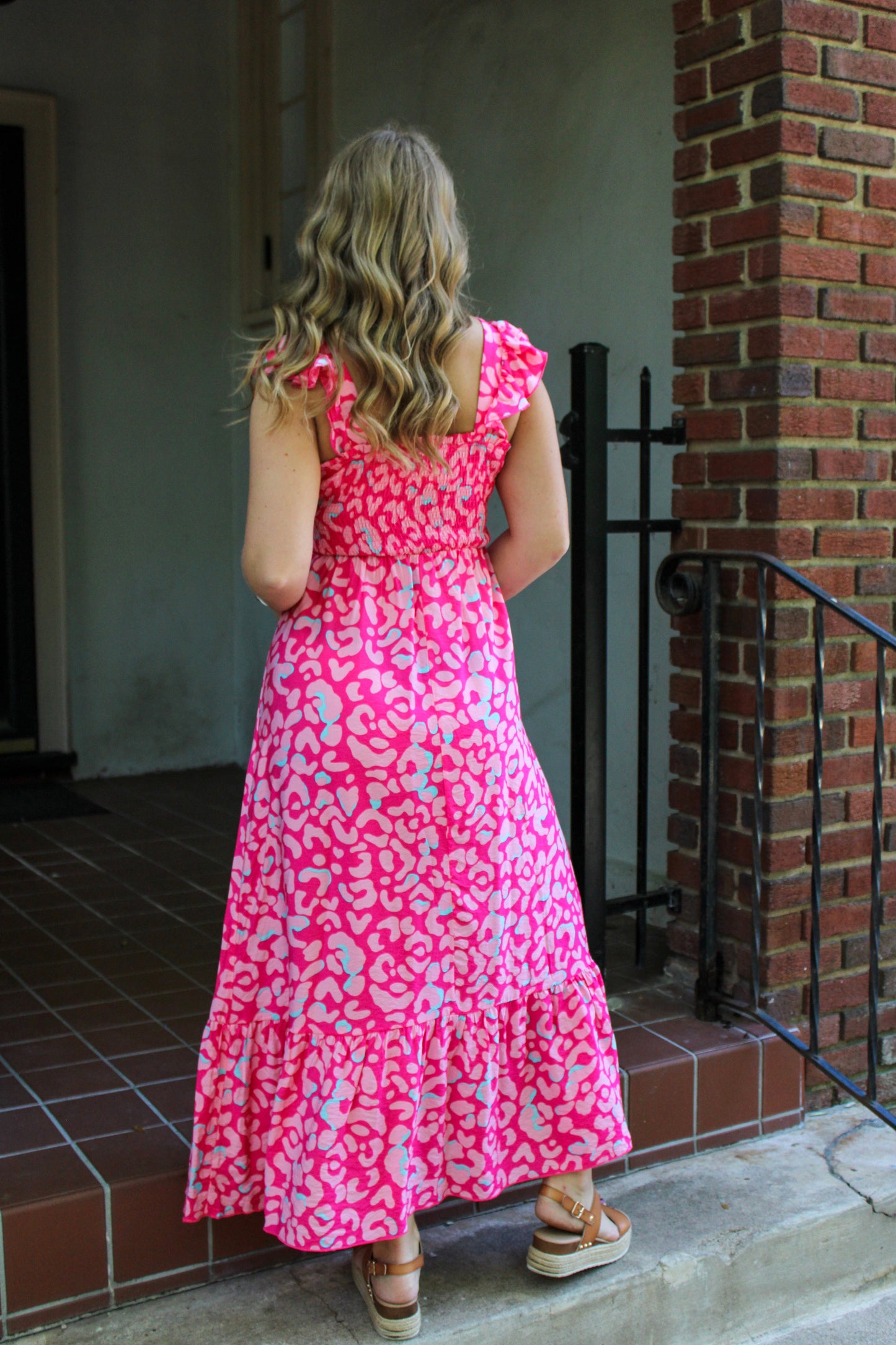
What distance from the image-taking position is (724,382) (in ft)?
9.87

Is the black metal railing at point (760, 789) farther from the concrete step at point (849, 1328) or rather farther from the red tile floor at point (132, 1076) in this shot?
the concrete step at point (849, 1328)

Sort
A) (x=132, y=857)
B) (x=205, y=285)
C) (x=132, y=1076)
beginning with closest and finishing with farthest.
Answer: (x=132, y=1076) → (x=132, y=857) → (x=205, y=285)

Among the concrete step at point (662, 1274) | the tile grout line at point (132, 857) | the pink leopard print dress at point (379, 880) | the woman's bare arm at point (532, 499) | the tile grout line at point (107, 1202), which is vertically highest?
the woman's bare arm at point (532, 499)

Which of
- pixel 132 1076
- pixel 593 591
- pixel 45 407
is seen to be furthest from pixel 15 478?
pixel 132 1076

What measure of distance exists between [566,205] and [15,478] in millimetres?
2486


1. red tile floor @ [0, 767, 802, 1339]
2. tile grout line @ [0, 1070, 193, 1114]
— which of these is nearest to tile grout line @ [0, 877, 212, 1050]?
red tile floor @ [0, 767, 802, 1339]

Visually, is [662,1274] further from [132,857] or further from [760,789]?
[132,857]

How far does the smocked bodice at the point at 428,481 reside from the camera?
2.14 meters

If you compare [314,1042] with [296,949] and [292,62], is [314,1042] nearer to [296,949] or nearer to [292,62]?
[296,949]

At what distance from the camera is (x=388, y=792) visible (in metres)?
2.15

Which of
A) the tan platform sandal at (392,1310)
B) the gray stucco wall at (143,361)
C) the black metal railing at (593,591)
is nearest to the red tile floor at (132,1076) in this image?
the tan platform sandal at (392,1310)

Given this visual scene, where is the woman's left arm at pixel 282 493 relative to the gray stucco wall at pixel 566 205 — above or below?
below

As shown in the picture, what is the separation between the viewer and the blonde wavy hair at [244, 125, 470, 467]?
2020 millimetres

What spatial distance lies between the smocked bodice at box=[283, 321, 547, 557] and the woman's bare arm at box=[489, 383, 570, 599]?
0.16ft
